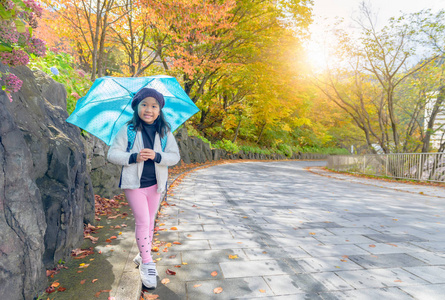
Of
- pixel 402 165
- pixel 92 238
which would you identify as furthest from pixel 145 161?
pixel 402 165

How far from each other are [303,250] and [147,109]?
9.13ft

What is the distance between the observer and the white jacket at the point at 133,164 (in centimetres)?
261

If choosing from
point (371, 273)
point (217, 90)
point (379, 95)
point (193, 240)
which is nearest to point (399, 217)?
point (371, 273)

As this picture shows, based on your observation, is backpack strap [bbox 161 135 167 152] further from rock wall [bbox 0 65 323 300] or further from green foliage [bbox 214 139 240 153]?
green foliage [bbox 214 139 240 153]

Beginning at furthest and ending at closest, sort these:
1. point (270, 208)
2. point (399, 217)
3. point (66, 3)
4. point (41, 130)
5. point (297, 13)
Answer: point (297, 13), point (66, 3), point (270, 208), point (399, 217), point (41, 130)

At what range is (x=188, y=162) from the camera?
17109mm

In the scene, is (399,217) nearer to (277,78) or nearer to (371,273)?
(371,273)

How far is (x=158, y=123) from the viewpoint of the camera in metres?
2.89

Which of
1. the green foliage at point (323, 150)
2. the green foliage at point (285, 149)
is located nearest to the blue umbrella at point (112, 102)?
the green foliage at point (285, 149)

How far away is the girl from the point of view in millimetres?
2660

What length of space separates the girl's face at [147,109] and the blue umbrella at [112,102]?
0.30 metres

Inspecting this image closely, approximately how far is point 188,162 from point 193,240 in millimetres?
13090

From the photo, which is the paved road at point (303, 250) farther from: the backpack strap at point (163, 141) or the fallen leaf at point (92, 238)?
the backpack strap at point (163, 141)

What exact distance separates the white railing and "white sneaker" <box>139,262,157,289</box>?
1310cm
